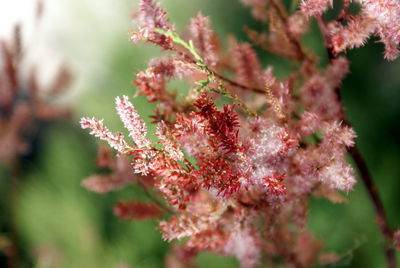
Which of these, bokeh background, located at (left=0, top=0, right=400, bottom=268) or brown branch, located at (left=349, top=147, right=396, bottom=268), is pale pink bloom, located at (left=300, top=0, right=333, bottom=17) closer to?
brown branch, located at (left=349, top=147, right=396, bottom=268)

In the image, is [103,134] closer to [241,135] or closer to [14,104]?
[241,135]

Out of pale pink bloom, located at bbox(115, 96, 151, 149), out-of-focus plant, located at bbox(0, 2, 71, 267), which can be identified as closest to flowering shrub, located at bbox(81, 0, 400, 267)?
pale pink bloom, located at bbox(115, 96, 151, 149)

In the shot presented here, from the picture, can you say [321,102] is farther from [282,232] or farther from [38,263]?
[38,263]

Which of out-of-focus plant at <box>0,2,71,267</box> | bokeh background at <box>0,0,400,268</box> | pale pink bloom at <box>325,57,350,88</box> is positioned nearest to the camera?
pale pink bloom at <box>325,57,350,88</box>

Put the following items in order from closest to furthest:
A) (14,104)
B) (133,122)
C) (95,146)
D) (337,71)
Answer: (133,122), (337,71), (14,104), (95,146)

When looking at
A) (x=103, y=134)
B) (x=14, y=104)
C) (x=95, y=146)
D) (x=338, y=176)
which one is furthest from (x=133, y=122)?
(x=95, y=146)

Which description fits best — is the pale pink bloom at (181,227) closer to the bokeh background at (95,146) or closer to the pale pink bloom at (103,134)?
the pale pink bloom at (103,134)
